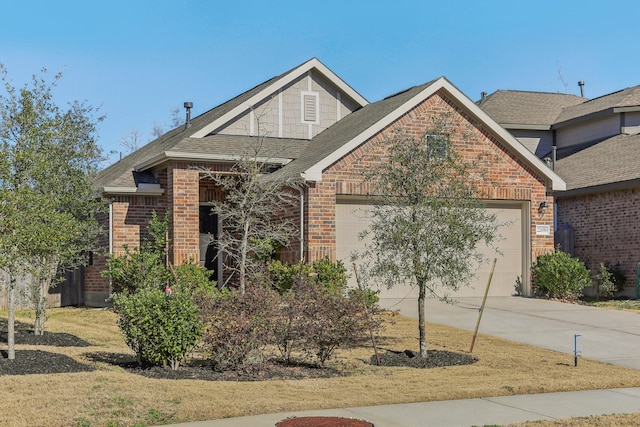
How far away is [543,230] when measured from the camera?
22.7 meters

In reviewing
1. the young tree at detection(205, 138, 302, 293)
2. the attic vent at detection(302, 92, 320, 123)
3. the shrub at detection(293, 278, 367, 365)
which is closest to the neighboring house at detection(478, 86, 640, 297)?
the attic vent at detection(302, 92, 320, 123)

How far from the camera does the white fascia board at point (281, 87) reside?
23.6 metres

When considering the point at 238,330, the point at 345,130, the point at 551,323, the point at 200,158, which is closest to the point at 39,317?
the point at 238,330

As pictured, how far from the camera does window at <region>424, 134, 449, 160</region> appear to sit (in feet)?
45.5

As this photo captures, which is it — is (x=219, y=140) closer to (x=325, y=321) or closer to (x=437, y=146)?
(x=437, y=146)

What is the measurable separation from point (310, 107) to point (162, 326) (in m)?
14.5

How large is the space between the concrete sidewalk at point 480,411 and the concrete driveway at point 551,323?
326 centimetres

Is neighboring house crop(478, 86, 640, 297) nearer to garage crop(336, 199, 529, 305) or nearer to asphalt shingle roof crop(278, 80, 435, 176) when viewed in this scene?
garage crop(336, 199, 529, 305)

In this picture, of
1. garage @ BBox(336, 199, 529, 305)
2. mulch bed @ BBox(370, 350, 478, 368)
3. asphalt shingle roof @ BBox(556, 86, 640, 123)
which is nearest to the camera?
mulch bed @ BBox(370, 350, 478, 368)

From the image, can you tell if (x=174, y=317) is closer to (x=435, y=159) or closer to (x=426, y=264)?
(x=426, y=264)

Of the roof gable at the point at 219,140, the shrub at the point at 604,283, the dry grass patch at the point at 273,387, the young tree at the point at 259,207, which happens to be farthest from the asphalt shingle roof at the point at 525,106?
the dry grass patch at the point at 273,387

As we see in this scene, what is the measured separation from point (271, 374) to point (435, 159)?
4696 mm

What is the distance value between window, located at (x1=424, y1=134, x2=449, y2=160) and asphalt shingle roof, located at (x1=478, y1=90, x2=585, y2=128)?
18.8 m

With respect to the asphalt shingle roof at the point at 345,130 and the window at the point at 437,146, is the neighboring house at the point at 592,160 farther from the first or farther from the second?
the window at the point at 437,146
